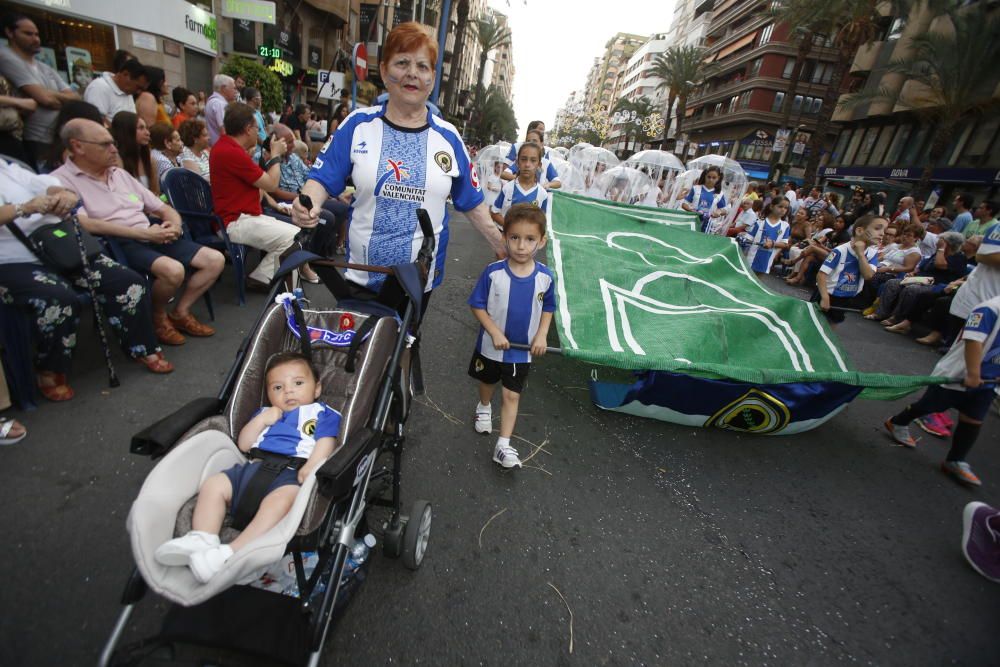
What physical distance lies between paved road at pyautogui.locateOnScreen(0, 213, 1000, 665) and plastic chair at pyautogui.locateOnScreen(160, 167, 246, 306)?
4.08ft

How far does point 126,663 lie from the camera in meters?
1.45

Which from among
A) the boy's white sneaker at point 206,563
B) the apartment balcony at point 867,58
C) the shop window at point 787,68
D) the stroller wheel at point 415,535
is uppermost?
the shop window at point 787,68

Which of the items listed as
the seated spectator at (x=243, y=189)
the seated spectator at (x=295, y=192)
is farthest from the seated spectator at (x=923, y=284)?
the seated spectator at (x=243, y=189)

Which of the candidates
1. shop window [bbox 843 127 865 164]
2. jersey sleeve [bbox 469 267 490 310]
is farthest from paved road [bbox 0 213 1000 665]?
shop window [bbox 843 127 865 164]

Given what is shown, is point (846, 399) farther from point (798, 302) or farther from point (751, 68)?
point (751, 68)

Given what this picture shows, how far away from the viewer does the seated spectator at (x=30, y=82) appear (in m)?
4.72

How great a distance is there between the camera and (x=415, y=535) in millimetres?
2238

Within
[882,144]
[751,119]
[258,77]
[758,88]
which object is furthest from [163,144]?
[758,88]

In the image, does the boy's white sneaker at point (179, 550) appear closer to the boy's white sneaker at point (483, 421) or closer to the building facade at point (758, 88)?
the boy's white sneaker at point (483, 421)

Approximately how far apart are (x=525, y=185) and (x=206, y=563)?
545 cm

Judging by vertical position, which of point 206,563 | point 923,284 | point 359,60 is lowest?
point 206,563

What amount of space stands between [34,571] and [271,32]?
25254 mm

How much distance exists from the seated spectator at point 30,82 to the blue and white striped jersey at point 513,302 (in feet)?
16.7

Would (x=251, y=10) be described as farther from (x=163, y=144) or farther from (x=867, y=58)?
(x=867, y=58)
